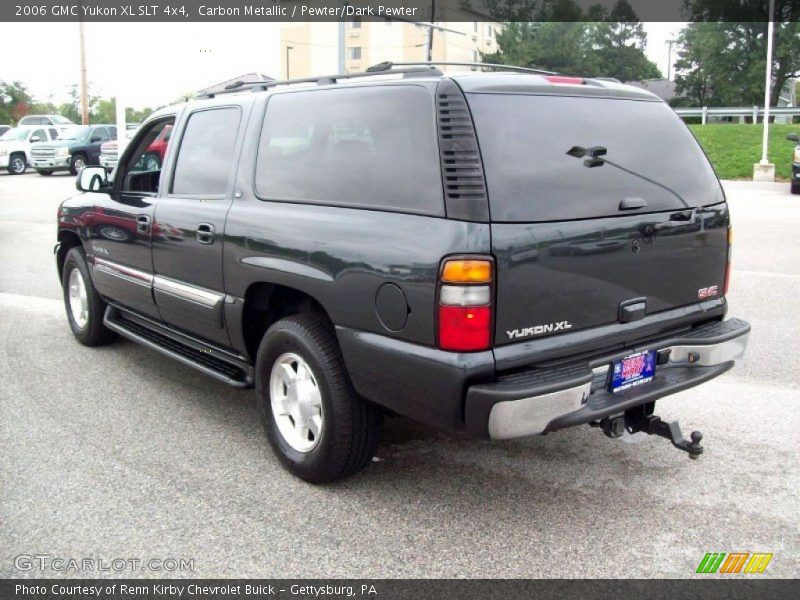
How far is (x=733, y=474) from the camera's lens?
3.85 m

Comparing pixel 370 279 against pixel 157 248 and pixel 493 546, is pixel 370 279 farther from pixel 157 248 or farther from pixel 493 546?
pixel 157 248

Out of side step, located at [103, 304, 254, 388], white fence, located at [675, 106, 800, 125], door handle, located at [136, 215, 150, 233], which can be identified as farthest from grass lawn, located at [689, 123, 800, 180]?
door handle, located at [136, 215, 150, 233]

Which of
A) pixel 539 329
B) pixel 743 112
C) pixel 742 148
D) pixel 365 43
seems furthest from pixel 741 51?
pixel 539 329

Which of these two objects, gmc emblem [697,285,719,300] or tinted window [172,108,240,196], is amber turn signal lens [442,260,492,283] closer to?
gmc emblem [697,285,719,300]

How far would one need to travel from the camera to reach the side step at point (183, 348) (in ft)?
14.2

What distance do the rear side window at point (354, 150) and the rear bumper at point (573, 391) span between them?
2.57 ft

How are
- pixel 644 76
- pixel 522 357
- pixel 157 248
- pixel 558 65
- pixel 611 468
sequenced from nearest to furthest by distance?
pixel 522 357 < pixel 611 468 < pixel 157 248 < pixel 558 65 < pixel 644 76

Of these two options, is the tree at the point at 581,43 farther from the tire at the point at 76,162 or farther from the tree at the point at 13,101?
the tire at the point at 76,162

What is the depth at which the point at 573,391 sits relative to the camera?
3.10m

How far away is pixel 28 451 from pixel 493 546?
2.60 metres

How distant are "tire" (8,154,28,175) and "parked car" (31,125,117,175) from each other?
130cm

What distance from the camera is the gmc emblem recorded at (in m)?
3.83

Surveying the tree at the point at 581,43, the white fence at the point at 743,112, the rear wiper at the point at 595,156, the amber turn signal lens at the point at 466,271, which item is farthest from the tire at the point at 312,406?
the tree at the point at 581,43

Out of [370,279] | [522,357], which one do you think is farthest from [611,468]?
[370,279]
